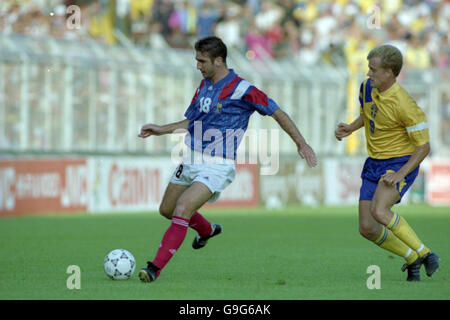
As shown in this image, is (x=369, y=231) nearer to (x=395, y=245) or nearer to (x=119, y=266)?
(x=395, y=245)

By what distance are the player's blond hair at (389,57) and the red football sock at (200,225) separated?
8.31 feet

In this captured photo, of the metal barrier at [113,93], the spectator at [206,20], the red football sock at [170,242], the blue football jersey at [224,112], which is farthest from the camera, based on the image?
the spectator at [206,20]

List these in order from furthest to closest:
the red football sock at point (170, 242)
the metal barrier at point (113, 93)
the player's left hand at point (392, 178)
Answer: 1. the metal barrier at point (113, 93)
2. the player's left hand at point (392, 178)
3. the red football sock at point (170, 242)

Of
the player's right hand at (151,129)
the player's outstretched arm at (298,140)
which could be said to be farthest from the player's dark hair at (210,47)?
the player's right hand at (151,129)

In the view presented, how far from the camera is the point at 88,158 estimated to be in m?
19.3

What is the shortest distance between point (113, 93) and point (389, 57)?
12.3 meters

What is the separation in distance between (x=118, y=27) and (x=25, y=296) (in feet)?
48.3

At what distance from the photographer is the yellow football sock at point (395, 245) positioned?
28.9 feet

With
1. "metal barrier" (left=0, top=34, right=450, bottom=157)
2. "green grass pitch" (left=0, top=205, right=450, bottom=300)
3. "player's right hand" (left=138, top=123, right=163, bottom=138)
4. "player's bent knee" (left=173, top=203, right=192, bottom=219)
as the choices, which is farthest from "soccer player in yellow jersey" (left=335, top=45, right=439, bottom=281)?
"metal barrier" (left=0, top=34, right=450, bottom=157)

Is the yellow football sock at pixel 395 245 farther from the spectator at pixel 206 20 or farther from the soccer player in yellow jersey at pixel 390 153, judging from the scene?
the spectator at pixel 206 20

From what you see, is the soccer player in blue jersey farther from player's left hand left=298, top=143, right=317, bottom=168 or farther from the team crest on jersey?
the team crest on jersey

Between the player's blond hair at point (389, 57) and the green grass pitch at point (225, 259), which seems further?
the player's blond hair at point (389, 57)

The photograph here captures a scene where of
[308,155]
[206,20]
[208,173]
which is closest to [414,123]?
[308,155]
